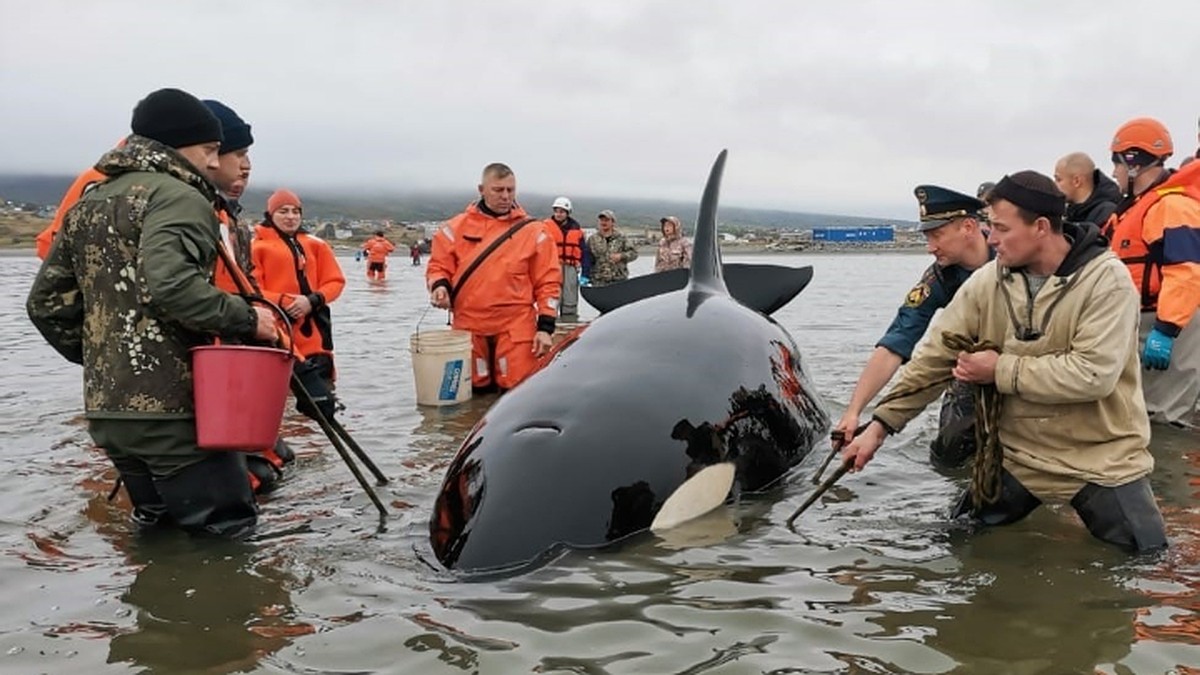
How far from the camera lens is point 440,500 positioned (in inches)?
217

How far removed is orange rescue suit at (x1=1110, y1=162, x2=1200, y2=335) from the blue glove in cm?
8

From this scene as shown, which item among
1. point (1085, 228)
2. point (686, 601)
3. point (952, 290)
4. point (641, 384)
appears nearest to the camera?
point (686, 601)

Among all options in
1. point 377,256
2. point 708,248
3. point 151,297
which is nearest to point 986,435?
point 708,248

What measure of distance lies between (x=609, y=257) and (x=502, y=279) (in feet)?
35.8

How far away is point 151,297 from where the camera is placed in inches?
208

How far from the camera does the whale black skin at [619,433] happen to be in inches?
204

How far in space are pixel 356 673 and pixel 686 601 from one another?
1534 mm

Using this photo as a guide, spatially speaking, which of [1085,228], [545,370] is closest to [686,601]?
[545,370]

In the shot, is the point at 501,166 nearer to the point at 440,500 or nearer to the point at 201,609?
the point at 440,500

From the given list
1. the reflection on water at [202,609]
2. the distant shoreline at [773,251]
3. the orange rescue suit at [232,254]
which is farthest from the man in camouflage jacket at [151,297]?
the distant shoreline at [773,251]

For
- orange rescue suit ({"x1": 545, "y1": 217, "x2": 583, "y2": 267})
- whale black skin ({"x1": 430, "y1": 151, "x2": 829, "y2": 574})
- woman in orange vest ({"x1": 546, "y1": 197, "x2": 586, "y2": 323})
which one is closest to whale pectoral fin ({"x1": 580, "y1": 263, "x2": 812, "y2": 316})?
whale black skin ({"x1": 430, "y1": 151, "x2": 829, "y2": 574})

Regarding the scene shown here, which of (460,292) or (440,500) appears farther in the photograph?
(460,292)

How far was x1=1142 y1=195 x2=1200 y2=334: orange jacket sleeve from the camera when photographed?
8547 millimetres

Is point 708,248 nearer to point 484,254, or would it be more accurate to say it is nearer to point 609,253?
point 484,254
